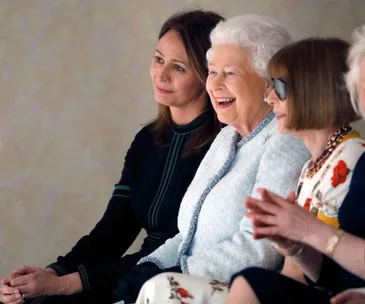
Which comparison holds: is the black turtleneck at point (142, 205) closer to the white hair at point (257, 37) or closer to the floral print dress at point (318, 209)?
the white hair at point (257, 37)

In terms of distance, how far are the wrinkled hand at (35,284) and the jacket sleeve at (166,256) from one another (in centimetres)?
28

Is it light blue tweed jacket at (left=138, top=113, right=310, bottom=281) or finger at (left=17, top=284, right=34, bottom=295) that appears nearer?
light blue tweed jacket at (left=138, top=113, right=310, bottom=281)

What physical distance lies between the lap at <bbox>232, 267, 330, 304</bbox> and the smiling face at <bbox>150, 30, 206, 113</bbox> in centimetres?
98

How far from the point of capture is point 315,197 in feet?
5.23

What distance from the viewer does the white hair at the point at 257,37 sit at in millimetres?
1929

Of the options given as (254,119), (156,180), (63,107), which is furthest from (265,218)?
(63,107)

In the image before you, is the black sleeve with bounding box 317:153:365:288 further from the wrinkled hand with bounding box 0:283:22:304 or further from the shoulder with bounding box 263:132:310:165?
the wrinkled hand with bounding box 0:283:22:304

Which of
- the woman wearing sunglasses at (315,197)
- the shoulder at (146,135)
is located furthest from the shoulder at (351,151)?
the shoulder at (146,135)

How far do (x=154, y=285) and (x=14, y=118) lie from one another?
142cm

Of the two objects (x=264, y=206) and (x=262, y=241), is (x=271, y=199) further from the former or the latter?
(x=262, y=241)

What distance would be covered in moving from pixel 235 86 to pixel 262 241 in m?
0.42

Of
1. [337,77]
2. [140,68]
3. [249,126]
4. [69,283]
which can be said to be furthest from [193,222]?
[140,68]

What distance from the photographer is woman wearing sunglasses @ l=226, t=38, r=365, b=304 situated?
1361 millimetres

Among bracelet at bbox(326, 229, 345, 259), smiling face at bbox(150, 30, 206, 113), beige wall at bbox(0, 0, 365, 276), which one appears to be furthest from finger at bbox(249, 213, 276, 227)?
beige wall at bbox(0, 0, 365, 276)
